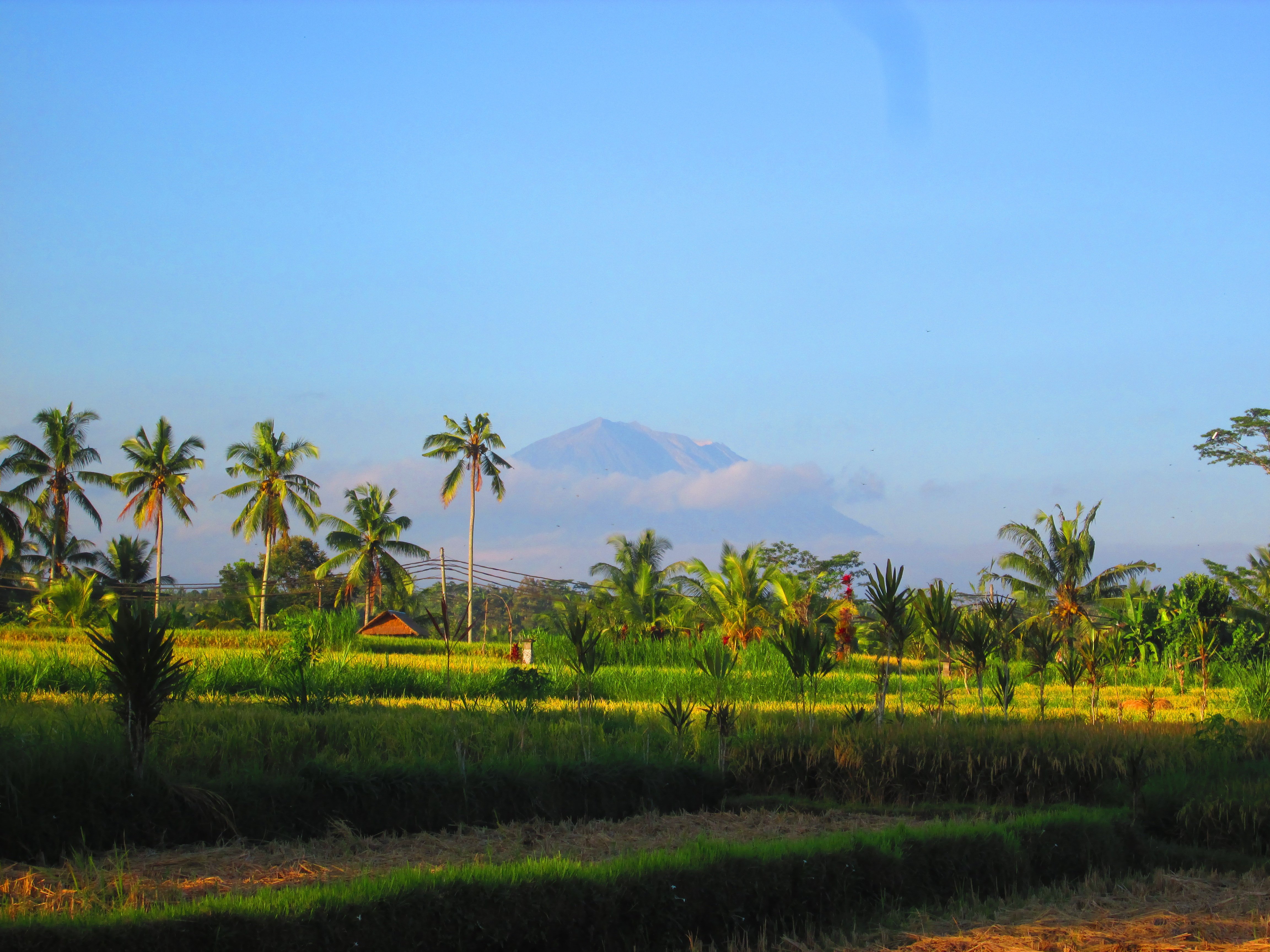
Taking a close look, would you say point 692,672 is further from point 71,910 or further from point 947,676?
point 71,910

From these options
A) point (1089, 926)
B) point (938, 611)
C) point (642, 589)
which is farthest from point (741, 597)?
point (1089, 926)

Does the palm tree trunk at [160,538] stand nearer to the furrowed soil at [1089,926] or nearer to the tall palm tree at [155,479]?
the tall palm tree at [155,479]

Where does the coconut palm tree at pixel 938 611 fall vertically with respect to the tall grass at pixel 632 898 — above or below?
above

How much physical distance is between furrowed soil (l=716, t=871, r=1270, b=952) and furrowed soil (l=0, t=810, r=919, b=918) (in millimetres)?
1615

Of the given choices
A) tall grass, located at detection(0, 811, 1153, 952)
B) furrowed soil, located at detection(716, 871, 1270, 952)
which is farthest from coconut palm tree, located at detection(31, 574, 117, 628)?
furrowed soil, located at detection(716, 871, 1270, 952)

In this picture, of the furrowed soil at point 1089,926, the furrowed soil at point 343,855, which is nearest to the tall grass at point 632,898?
the furrowed soil at point 1089,926

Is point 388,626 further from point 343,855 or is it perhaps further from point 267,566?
point 343,855

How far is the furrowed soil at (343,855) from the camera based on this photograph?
18.8 ft

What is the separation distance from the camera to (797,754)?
11.4 meters

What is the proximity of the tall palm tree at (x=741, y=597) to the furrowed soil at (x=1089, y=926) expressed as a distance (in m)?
23.7

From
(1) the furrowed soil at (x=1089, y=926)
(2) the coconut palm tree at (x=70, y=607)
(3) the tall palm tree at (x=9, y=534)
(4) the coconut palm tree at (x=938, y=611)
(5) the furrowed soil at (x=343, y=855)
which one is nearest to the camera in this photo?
(1) the furrowed soil at (x=1089, y=926)

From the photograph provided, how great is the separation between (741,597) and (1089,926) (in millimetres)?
25566

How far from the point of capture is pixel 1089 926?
592 centimetres

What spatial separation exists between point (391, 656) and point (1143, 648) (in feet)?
77.1
